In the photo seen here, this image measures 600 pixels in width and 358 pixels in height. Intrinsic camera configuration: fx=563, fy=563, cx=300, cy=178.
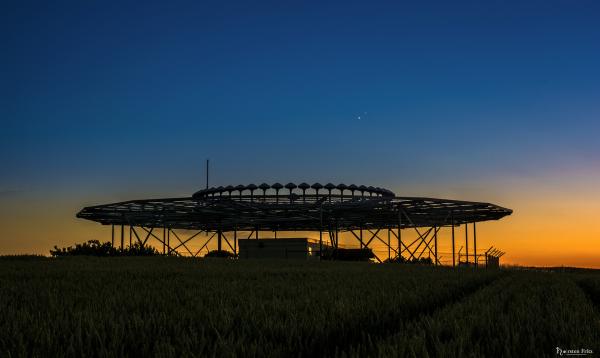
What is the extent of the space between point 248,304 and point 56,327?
236cm

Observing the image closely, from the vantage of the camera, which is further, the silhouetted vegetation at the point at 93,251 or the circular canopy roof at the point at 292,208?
the circular canopy roof at the point at 292,208

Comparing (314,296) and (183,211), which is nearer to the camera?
(314,296)

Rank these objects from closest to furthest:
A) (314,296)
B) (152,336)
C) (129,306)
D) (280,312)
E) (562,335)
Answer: (152,336), (562,335), (280,312), (129,306), (314,296)

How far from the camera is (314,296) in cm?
744

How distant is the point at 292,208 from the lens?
49.7 metres

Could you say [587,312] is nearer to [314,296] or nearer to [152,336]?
[314,296]

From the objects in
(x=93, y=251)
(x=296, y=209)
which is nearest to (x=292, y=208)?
(x=296, y=209)

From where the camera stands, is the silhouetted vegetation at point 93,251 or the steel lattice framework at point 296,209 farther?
the steel lattice framework at point 296,209

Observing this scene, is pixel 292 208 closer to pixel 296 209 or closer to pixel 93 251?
pixel 296 209

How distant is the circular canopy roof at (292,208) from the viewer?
4759 centimetres

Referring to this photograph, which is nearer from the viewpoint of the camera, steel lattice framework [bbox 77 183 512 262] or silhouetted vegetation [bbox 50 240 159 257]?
silhouetted vegetation [bbox 50 240 159 257]

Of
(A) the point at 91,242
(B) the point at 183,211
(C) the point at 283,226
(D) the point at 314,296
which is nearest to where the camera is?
(D) the point at 314,296

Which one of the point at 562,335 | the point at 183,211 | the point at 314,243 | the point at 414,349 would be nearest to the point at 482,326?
the point at 562,335

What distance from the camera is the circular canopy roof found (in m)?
47.6
